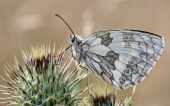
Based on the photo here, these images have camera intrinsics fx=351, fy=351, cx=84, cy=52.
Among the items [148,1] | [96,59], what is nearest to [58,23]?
[148,1]

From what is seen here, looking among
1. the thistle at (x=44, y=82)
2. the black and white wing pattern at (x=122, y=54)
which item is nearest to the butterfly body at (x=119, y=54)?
the black and white wing pattern at (x=122, y=54)

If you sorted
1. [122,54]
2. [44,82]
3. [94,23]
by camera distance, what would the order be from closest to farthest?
[44,82]
[122,54]
[94,23]

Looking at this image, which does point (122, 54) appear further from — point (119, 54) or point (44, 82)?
point (44, 82)

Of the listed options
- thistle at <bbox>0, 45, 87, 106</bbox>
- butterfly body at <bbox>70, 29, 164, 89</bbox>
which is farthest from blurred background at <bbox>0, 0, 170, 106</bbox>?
thistle at <bbox>0, 45, 87, 106</bbox>

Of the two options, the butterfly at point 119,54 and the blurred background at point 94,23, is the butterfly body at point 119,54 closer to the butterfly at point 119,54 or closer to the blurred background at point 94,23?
the butterfly at point 119,54

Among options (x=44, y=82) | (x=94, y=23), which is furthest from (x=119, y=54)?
(x=94, y=23)

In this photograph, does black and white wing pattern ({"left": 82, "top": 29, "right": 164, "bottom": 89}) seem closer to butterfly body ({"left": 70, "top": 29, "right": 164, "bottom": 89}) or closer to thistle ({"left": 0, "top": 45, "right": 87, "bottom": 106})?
butterfly body ({"left": 70, "top": 29, "right": 164, "bottom": 89})

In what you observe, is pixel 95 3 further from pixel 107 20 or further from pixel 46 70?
pixel 46 70

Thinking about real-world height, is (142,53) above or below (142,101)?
above
